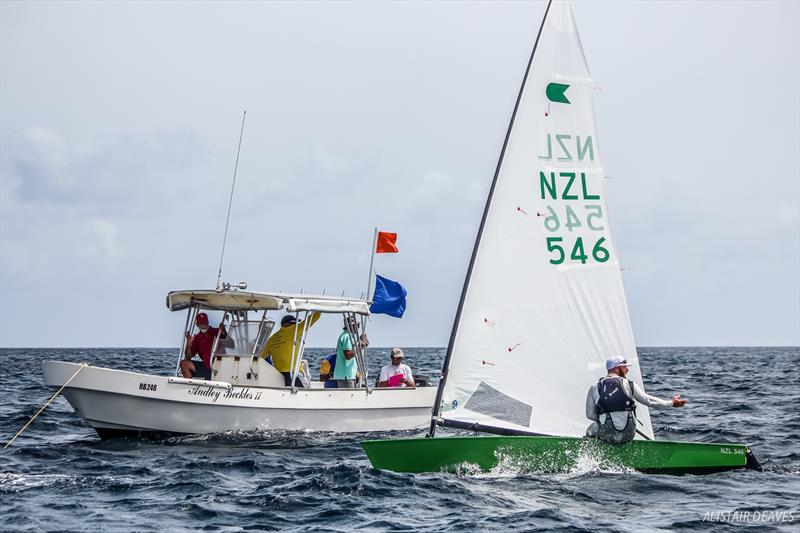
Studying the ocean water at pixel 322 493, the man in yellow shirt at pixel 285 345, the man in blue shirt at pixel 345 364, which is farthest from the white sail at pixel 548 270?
the man in blue shirt at pixel 345 364

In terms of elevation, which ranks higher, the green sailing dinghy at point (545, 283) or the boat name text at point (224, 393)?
the green sailing dinghy at point (545, 283)

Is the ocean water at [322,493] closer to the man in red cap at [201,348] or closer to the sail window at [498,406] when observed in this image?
the sail window at [498,406]

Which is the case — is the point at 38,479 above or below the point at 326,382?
below

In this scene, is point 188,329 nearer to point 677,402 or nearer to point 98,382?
point 98,382

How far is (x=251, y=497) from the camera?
12.8 m

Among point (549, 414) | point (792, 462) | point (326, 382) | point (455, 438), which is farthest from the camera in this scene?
point (326, 382)

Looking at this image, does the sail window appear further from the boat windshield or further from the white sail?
the boat windshield

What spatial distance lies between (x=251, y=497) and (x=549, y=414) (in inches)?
182

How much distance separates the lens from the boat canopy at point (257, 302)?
1903 cm

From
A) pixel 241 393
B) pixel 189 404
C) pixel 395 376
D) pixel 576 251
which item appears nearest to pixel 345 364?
pixel 395 376

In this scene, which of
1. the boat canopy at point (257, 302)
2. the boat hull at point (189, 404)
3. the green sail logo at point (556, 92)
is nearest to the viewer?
the green sail logo at point (556, 92)

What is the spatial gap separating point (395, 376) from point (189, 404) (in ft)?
16.2

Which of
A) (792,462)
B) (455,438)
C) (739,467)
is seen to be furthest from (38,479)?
(792,462)

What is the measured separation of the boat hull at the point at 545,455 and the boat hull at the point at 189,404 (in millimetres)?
5100
